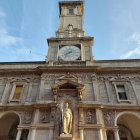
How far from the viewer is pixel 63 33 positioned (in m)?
23.2

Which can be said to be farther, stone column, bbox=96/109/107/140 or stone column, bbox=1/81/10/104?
stone column, bbox=1/81/10/104

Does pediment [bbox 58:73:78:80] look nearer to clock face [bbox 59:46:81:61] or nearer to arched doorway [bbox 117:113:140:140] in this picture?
clock face [bbox 59:46:81:61]

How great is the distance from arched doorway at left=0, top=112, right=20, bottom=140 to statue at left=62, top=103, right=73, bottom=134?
4.23 meters

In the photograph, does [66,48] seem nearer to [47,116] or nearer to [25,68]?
[25,68]

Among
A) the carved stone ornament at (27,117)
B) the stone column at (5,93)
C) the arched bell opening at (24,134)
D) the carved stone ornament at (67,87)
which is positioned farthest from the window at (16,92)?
the carved stone ornament at (67,87)

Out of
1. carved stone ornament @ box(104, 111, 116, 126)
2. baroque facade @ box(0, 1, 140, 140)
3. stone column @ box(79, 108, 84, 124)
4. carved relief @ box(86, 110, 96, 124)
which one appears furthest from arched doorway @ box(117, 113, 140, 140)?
stone column @ box(79, 108, 84, 124)

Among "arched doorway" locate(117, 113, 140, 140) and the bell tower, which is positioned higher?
the bell tower

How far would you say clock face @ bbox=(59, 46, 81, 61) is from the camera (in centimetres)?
1967

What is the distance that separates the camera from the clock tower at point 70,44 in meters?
19.5

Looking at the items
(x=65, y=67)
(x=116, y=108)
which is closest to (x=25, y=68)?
(x=65, y=67)

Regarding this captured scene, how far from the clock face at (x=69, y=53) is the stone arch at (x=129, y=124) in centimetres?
712

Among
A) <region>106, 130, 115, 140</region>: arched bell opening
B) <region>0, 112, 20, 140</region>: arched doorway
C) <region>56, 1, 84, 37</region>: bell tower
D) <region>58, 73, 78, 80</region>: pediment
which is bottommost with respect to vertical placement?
<region>106, 130, 115, 140</region>: arched bell opening

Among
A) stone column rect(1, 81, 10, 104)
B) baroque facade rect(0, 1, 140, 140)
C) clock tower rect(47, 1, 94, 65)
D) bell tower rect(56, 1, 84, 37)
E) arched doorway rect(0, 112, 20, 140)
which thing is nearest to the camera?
baroque facade rect(0, 1, 140, 140)

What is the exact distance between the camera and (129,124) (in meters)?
16.3
